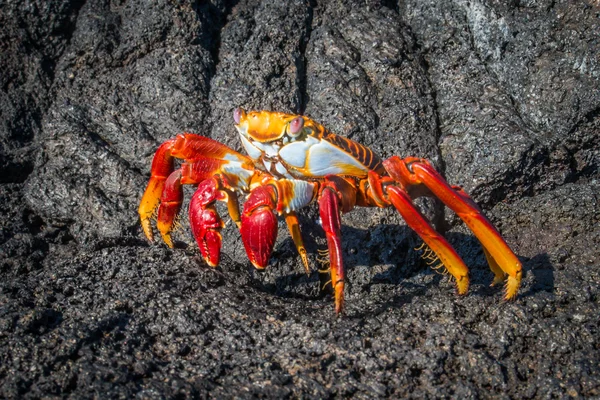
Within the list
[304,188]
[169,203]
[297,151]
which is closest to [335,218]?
[304,188]

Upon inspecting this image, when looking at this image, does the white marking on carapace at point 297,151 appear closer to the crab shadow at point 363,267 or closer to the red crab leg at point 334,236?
the red crab leg at point 334,236

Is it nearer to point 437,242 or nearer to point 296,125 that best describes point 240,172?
point 296,125

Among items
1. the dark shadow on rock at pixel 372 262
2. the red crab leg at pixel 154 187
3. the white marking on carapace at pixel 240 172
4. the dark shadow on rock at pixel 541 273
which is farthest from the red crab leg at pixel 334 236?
the red crab leg at pixel 154 187

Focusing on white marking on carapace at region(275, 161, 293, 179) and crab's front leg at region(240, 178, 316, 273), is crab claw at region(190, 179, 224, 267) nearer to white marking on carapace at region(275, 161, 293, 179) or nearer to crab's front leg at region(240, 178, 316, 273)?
crab's front leg at region(240, 178, 316, 273)

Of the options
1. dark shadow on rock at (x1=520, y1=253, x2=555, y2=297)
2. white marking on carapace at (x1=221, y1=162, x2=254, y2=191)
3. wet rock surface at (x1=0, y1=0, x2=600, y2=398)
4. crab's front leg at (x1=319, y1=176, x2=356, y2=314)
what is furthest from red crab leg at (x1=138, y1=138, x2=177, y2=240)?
dark shadow on rock at (x1=520, y1=253, x2=555, y2=297)

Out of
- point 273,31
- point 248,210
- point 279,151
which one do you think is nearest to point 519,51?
point 273,31

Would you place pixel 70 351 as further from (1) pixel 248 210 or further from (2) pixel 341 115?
(2) pixel 341 115
